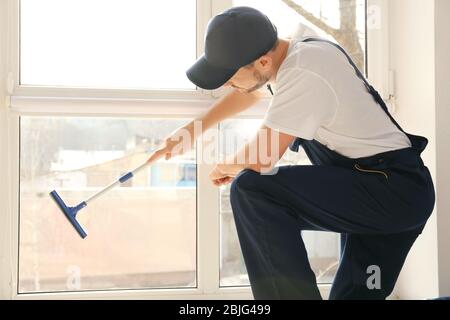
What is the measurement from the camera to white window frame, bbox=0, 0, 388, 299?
6.05 feet

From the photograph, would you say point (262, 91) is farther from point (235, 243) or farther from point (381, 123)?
point (235, 243)

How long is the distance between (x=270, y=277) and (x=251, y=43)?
0.59m

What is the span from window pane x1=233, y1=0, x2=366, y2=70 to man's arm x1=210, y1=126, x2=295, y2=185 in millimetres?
870

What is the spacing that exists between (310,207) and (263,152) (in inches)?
7.2

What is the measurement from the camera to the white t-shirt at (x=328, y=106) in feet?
4.16

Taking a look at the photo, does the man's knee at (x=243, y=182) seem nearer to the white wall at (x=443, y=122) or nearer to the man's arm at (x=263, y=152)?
the man's arm at (x=263, y=152)

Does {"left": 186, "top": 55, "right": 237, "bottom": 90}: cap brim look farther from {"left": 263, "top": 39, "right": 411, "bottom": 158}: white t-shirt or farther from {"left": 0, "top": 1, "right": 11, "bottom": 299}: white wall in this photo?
{"left": 0, "top": 1, "right": 11, "bottom": 299}: white wall

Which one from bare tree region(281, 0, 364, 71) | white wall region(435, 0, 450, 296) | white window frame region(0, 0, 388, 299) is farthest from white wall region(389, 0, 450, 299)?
white window frame region(0, 0, 388, 299)

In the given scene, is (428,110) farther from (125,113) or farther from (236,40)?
(125,113)

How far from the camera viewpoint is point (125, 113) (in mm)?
1894

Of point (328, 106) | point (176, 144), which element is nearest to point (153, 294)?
point (176, 144)

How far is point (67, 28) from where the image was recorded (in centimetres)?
196
